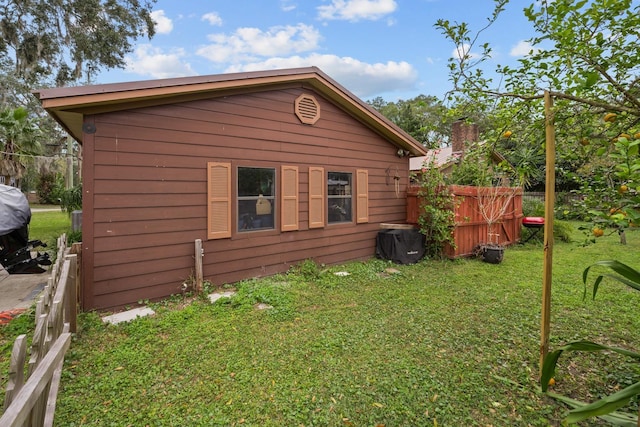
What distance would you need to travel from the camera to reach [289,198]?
552 cm

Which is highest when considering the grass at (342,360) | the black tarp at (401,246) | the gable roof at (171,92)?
the gable roof at (171,92)

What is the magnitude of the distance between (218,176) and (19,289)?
338cm

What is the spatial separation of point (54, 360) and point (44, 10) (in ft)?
73.1

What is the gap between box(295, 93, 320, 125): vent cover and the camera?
A: 18.6 ft

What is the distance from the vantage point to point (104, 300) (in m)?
3.85

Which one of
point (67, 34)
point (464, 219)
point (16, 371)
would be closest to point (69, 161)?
point (67, 34)

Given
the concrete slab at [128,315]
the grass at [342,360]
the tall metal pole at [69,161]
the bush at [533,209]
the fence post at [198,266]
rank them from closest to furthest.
A: the grass at [342,360], the concrete slab at [128,315], the fence post at [198,266], the bush at [533,209], the tall metal pole at [69,161]

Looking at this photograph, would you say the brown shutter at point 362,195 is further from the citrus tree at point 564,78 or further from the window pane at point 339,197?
the citrus tree at point 564,78

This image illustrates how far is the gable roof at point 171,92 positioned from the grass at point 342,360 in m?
2.41

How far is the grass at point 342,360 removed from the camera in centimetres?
212

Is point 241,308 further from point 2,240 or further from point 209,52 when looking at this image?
point 209,52

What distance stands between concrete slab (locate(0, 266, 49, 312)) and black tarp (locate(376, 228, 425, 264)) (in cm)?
589

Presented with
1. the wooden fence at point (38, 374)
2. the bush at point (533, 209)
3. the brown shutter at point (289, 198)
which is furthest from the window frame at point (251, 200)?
the bush at point (533, 209)

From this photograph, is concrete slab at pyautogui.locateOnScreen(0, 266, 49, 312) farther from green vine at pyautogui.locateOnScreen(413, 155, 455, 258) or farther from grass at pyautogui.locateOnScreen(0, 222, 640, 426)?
green vine at pyautogui.locateOnScreen(413, 155, 455, 258)
